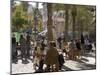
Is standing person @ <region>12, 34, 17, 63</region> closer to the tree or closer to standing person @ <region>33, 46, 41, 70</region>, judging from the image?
standing person @ <region>33, 46, 41, 70</region>

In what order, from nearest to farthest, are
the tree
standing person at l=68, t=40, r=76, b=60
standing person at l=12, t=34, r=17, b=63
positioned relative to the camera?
standing person at l=12, t=34, r=17, b=63 → the tree → standing person at l=68, t=40, r=76, b=60

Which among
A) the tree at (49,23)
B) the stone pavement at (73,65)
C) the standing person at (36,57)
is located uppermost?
the tree at (49,23)

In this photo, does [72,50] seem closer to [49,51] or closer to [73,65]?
[73,65]

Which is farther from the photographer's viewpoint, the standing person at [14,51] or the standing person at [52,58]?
the standing person at [52,58]

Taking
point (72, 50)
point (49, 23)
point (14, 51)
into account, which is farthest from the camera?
point (72, 50)

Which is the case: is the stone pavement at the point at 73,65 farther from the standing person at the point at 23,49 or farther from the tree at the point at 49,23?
the tree at the point at 49,23

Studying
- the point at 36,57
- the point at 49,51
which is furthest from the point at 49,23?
the point at 36,57

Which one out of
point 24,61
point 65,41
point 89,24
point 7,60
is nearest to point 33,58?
point 24,61

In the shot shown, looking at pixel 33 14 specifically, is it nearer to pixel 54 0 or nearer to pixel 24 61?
pixel 54 0

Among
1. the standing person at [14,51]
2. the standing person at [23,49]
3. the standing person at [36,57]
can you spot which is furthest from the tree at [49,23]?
the standing person at [14,51]

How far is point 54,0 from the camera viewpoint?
2.66 m

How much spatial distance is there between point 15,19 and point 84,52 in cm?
107

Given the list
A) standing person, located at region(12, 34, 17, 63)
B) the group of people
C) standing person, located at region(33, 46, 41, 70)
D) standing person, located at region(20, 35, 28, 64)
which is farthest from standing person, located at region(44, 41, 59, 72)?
standing person, located at region(12, 34, 17, 63)

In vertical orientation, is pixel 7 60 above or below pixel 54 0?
below
